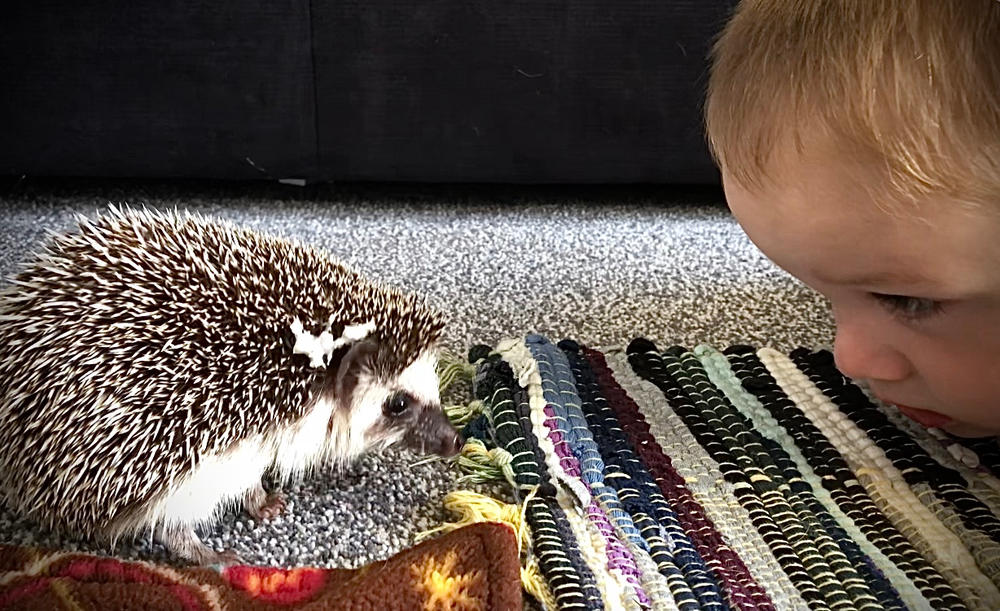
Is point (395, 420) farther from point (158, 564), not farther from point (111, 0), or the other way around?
point (111, 0)

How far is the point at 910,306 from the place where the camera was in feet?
2.81

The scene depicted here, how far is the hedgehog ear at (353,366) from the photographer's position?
99 cm

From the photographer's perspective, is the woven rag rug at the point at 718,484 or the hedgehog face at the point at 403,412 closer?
the woven rag rug at the point at 718,484

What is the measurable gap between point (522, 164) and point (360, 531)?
0.97 m

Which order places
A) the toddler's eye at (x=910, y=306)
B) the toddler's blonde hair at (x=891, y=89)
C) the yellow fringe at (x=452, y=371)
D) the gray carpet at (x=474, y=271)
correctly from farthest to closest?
the yellow fringe at (x=452, y=371) → the gray carpet at (x=474, y=271) → the toddler's eye at (x=910, y=306) → the toddler's blonde hair at (x=891, y=89)

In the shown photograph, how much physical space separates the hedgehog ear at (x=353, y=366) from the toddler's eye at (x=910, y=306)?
0.48 meters

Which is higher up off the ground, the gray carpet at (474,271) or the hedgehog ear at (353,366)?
the hedgehog ear at (353,366)

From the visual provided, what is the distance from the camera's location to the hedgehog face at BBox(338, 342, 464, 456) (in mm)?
1034

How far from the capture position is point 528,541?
917 mm

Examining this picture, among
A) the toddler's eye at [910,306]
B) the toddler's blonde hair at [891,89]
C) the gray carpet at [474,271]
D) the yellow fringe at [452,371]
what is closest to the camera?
the toddler's blonde hair at [891,89]

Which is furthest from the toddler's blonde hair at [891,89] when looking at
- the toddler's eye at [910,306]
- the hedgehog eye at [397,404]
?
the hedgehog eye at [397,404]

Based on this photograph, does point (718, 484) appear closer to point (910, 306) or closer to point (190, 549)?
point (910, 306)

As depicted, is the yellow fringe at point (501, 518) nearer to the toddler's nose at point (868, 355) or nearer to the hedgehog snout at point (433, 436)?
the hedgehog snout at point (433, 436)

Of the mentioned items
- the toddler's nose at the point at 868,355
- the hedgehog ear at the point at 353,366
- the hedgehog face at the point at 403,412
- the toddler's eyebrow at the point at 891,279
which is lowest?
the hedgehog face at the point at 403,412
